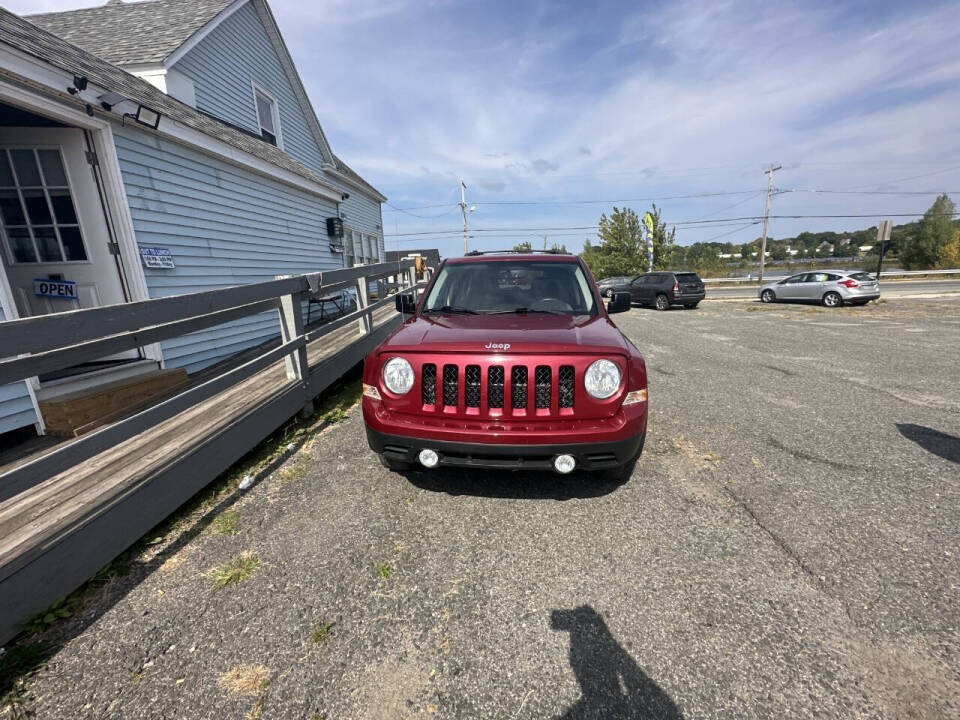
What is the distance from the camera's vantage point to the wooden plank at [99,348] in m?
1.83

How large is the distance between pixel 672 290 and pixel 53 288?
17.1m

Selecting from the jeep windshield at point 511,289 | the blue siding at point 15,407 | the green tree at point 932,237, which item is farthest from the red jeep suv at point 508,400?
the green tree at point 932,237

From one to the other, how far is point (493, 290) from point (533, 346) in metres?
1.36

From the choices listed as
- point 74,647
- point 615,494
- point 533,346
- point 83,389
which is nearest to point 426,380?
point 533,346

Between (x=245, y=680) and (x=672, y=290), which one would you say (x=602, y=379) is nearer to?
(x=245, y=680)

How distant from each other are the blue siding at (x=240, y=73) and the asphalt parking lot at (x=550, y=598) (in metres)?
8.66

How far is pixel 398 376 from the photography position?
8.74 feet

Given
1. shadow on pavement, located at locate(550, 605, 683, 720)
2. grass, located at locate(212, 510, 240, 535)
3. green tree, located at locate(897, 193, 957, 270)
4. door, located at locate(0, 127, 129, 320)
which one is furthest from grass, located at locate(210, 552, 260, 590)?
green tree, located at locate(897, 193, 957, 270)

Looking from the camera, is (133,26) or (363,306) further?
(133,26)

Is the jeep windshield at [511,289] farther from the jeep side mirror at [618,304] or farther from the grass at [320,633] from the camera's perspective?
the grass at [320,633]

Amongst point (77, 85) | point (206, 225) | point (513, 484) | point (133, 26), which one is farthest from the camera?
point (133, 26)

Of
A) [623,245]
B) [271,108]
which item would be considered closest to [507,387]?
[271,108]

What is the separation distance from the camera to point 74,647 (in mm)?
1832

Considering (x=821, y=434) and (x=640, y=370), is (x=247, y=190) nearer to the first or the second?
(x=640, y=370)
